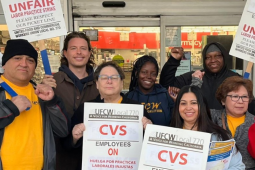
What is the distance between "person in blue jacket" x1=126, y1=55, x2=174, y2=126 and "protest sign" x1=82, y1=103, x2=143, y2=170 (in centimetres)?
66

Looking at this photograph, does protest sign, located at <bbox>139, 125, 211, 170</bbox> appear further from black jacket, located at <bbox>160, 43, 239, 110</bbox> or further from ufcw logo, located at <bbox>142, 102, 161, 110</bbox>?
black jacket, located at <bbox>160, 43, 239, 110</bbox>

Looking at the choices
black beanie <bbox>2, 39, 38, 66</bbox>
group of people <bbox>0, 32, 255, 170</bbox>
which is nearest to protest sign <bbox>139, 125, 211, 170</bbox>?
group of people <bbox>0, 32, 255, 170</bbox>

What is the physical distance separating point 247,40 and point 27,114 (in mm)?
2280

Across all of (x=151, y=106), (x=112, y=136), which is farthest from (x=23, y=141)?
(x=151, y=106)

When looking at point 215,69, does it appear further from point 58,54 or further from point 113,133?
point 58,54

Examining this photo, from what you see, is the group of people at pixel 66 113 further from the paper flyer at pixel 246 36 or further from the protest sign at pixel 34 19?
the paper flyer at pixel 246 36

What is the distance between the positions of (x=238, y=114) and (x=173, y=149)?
0.86 metres

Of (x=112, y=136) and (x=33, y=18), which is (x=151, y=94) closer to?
(x=112, y=136)

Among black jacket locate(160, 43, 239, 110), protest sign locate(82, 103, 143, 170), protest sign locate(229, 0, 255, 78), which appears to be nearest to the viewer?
protest sign locate(82, 103, 143, 170)

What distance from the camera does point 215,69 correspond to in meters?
3.16

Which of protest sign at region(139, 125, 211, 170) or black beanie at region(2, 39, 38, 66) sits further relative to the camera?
black beanie at region(2, 39, 38, 66)

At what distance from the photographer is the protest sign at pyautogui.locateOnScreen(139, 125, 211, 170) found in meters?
1.96

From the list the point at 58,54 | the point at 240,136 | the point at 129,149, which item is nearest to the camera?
the point at 129,149

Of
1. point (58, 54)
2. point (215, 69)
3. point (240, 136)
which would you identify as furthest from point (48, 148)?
point (58, 54)
